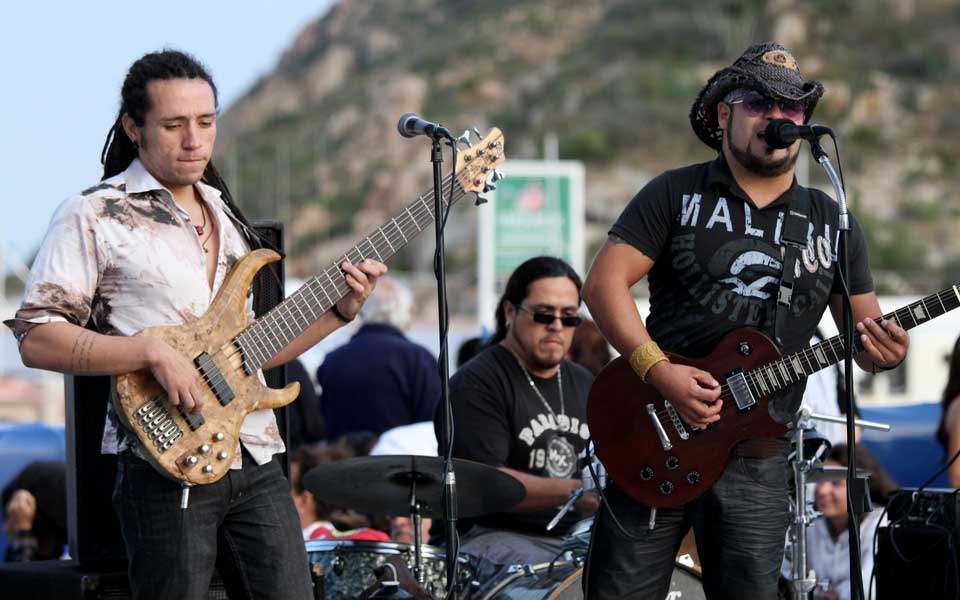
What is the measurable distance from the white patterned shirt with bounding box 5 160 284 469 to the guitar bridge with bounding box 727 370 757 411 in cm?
144

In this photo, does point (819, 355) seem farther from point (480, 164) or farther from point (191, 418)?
point (191, 418)

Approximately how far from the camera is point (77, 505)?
505 centimetres

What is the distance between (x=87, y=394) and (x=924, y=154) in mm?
54678

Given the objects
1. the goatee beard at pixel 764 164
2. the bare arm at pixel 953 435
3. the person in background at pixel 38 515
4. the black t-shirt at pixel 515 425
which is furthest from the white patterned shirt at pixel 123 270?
the bare arm at pixel 953 435

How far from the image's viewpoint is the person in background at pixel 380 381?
891 centimetres

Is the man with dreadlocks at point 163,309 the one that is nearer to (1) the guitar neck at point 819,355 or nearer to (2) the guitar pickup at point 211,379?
(2) the guitar pickup at point 211,379

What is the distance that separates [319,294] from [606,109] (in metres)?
60.1

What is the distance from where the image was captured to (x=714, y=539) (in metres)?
4.54

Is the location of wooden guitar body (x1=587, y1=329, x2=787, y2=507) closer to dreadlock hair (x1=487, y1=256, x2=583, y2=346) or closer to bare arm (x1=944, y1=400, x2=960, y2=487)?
dreadlock hair (x1=487, y1=256, x2=583, y2=346)

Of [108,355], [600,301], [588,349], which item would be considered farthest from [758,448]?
[588,349]

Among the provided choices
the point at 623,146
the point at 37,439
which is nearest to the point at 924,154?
the point at 623,146

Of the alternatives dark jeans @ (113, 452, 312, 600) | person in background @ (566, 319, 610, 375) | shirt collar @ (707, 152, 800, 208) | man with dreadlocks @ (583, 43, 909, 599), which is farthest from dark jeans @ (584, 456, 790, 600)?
person in background @ (566, 319, 610, 375)

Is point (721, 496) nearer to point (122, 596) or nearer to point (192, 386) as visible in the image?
point (192, 386)

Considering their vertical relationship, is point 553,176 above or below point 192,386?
above
